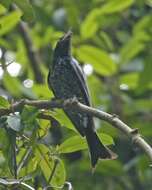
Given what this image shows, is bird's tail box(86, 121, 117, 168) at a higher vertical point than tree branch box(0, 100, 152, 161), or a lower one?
higher

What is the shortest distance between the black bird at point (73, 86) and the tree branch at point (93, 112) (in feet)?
1.27

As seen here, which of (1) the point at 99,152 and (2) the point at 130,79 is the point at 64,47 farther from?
(1) the point at 99,152

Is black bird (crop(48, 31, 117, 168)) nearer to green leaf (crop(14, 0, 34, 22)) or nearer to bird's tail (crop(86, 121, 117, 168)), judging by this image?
bird's tail (crop(86, 121, 117, 168))

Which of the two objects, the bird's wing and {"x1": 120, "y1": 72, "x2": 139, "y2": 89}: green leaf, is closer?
the bird's wing

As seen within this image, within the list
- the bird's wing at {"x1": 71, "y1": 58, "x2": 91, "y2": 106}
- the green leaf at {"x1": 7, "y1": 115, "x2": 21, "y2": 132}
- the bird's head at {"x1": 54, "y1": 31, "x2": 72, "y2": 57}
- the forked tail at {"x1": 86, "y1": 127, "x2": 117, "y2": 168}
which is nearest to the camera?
the green leaf at {"x1": 7, "y1": 115, "x2": 21, "y2": 132}

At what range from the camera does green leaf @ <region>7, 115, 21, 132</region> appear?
225 cm

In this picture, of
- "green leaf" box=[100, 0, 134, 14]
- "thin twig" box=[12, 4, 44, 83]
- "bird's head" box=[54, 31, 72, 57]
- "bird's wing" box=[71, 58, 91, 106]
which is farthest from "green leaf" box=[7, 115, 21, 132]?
"thin twig" box=[12, 4, 44, 83]

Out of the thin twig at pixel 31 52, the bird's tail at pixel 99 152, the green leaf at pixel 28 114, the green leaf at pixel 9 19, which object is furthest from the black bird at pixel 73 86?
the thin twig at pixel 31 52

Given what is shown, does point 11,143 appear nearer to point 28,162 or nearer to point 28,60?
point 28,162

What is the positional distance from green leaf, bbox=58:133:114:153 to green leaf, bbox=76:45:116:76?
151 cm

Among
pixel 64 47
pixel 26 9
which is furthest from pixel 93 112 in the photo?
pixel 64 47

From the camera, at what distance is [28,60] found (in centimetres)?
463

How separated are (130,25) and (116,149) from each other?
2.75 feet

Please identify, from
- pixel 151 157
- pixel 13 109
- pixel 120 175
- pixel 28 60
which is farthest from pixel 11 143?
pixel 28 60
